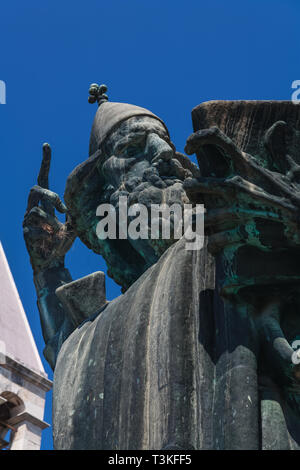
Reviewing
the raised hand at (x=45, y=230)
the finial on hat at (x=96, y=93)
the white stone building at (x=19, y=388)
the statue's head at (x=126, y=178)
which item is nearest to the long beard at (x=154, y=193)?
the statue's head at (x=126, y=178)

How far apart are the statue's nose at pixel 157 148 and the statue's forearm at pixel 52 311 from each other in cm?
129

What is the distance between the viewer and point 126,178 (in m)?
5.74

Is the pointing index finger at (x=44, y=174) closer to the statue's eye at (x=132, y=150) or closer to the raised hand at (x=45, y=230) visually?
the raised hand at (x=45, y=230)

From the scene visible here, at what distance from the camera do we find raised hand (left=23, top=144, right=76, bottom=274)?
641 centimetres

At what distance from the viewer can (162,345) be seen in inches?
168

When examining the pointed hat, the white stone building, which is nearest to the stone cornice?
the white stone building

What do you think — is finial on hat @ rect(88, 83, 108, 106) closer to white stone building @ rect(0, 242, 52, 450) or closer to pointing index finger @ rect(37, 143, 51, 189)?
pointing index finger @ rect(37, 143, 51, 189)

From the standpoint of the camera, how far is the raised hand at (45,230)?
641cm

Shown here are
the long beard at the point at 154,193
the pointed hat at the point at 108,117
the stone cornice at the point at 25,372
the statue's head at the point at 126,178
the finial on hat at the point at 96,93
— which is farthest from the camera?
the stone cornice at the point at 25,372

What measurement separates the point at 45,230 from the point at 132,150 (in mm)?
1020

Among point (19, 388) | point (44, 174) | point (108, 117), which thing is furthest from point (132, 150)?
point (19, 388)

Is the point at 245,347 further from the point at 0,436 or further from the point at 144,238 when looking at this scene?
the point at 0,436

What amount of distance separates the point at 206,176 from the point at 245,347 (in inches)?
34.6

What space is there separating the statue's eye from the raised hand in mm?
785
